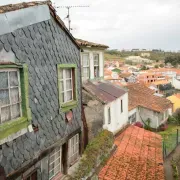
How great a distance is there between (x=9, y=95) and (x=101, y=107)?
7626 mm

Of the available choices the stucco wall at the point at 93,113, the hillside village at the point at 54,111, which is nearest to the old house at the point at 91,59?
the hillside village at the point at 54,111

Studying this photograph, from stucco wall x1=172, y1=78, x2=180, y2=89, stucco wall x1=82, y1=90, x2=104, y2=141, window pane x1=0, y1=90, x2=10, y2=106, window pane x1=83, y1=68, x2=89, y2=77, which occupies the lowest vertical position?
stucco wall x1=172, y1=78, x2=180, y2=89

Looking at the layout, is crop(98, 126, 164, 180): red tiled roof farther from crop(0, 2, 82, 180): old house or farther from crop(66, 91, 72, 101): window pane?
crop(66, 91, 72, 101): window pane

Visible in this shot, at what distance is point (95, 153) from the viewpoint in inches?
429

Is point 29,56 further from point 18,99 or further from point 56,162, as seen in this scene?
point 56,162

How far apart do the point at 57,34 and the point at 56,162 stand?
4.67 metres

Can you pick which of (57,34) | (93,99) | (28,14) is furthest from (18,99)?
(93,99)

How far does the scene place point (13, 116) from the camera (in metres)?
5.91

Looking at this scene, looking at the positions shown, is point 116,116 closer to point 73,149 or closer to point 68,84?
point 73,149

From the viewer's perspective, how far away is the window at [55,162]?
26.7 ft

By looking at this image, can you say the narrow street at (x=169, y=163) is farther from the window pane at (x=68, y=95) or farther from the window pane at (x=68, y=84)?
the window pane at (x=68, y=84)

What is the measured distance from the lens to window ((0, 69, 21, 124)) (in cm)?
554

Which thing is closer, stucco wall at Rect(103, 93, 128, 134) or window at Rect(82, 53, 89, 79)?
window at Rect(82, 53, 89, 79)

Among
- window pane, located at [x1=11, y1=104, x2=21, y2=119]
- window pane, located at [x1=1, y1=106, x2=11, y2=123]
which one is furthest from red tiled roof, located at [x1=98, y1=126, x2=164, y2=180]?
window pane, located at [x1=1, y1=106, x2=11, y2=123]
